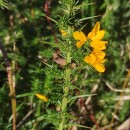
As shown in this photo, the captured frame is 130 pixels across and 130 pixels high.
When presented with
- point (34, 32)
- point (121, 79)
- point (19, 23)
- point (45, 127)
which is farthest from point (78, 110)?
point (19, 23)

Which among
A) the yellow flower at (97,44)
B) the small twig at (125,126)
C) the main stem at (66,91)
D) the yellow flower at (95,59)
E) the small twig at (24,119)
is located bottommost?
the small twig at (125,126)

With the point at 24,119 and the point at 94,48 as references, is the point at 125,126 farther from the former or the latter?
the point at 94,48

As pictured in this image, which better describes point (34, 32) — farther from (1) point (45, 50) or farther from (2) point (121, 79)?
(2) point (121, 79)

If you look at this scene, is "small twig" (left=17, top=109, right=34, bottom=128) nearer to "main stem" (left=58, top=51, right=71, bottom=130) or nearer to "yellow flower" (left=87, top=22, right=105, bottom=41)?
"main stem" (left=58, top=51, right=71, bottom=130)

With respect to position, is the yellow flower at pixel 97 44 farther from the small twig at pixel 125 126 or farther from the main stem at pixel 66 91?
the small twig at pixel 125 126

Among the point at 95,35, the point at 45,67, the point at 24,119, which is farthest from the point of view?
the point at 45,67

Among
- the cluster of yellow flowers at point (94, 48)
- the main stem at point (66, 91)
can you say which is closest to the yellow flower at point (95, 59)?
the cluster of yellow flowers at point (94, 48)

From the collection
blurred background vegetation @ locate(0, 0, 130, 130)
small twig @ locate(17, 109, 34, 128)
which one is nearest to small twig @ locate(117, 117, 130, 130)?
blurred background vegetation @ locate(0, 0, 130, 130)

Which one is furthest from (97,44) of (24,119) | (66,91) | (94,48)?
(24,119)
